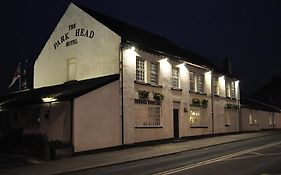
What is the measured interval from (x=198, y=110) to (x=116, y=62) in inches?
430

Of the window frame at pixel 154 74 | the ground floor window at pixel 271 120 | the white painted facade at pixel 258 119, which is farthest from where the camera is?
the ground floor window at pixel 271 120

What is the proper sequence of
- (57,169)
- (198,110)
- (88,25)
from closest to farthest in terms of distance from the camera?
(57,169)
(88,25)
(198,110)

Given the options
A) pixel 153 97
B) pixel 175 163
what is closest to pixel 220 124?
pixel 153 97

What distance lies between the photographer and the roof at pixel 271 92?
72750mm

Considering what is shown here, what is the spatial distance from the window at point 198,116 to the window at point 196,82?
1603 mm

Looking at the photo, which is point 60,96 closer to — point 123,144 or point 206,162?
point 123,144

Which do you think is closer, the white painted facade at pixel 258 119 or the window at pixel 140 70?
the window at pixel 140 70

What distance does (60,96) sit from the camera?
1972 centimetres

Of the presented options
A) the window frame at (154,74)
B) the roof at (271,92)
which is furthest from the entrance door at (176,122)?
the roof at (271,92)

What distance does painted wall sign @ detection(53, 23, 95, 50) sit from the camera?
25.0 m

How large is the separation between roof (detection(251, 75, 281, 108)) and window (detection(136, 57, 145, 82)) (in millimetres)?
52278

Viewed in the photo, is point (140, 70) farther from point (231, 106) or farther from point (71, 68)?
point (231, 106)

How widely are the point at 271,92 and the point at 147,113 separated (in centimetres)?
5772

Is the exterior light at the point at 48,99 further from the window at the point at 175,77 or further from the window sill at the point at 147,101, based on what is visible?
the window at the point at 175,77
